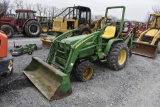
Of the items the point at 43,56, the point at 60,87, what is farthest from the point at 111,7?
the point at 60,87

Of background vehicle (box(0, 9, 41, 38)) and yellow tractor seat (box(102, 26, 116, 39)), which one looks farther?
background vehicle (box(0, 9, 41, 38))

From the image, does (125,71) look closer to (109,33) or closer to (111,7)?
(109,33)

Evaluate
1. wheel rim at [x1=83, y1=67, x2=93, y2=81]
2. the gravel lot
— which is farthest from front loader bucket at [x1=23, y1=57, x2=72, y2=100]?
wheel rim at [x1=83, y1=67, x2=93, y2=81]

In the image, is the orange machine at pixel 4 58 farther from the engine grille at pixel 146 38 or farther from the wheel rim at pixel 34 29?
the wheel rim at pixel 34 29

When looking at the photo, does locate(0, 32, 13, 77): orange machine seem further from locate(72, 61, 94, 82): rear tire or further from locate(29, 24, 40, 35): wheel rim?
locate(29, 24, 40, 35): wheel rim

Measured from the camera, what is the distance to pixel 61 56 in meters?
5.06

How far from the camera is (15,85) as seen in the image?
4.62 metres

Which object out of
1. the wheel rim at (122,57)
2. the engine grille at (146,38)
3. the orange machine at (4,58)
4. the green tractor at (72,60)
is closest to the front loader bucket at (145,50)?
the engine grille at (146,38)

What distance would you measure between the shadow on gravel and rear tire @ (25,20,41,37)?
8.99 meters

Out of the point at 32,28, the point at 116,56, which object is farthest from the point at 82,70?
the point at 32,28

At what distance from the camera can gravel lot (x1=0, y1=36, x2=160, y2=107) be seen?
13.0ft

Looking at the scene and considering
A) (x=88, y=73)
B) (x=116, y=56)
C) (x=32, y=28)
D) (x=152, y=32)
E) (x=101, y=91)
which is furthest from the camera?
(x=32, y=28)

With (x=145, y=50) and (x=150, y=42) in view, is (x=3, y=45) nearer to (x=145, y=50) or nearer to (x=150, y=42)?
(x=145, y=50)

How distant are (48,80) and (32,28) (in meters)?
9.84
